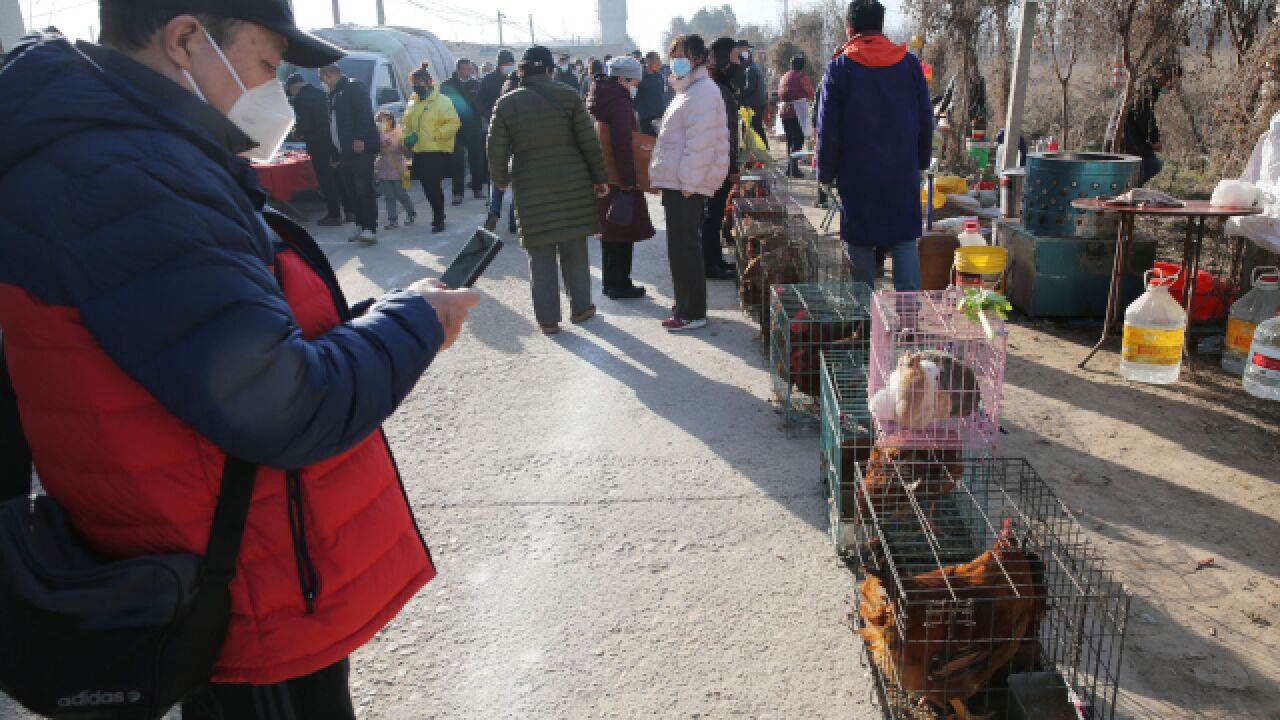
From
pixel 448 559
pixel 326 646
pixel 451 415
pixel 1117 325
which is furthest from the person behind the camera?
pixel 1117 325

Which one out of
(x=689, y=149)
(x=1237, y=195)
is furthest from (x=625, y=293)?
(x=1237, y=195)

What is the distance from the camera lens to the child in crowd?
1094 centimetres

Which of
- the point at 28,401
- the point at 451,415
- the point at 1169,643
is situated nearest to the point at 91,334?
the point at 28,401

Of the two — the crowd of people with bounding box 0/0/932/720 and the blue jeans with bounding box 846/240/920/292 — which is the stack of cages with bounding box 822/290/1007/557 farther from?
the crowd of people with bounding box 0/0/932/720

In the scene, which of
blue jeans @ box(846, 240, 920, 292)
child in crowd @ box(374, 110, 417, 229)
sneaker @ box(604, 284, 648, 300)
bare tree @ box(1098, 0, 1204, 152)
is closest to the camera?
blue jeans @ box(846, 240, 920, 292)

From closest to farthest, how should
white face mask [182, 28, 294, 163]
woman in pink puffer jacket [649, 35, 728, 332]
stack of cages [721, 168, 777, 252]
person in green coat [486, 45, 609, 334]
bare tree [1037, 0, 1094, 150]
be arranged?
1. white face mask [182, 28, 294, 163]
2. woman in pink puffer jacket [649, 35, 728, 332]
3. person in green coat [486, 45, 609, 334]
4. stack of cages [721, 168, 777, 252]
5. bare tree [1037, 0, 1094, 150]

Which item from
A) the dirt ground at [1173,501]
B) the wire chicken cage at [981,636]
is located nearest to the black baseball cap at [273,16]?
the wire chicken cage at [981,636]

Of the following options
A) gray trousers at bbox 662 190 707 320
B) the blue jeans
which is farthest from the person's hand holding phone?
gray trousers at bbox 662 190 707 320

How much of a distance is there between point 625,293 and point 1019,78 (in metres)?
4.81

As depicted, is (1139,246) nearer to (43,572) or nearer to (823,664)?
(823,664)

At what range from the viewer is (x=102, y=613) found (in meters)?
1.40

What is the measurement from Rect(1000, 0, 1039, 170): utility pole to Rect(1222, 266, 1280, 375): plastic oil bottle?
4.05 meters

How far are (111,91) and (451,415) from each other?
4.24m

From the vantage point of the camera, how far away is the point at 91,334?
4.41ft
